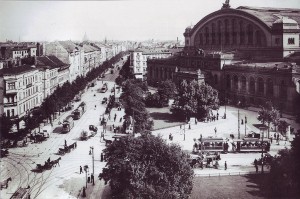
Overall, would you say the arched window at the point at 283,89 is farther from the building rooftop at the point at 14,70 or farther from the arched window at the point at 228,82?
the building rooftop at the point at 14,70

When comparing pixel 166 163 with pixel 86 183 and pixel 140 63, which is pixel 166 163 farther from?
pixel 140 63

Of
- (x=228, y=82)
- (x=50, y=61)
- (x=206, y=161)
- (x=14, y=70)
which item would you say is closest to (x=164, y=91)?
(x=228, y=82)

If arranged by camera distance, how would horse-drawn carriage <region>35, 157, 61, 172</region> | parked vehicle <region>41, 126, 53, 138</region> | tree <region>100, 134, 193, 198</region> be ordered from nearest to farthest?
tree <region>100, 134, 193, 198</region> < horse-drawn carriage <region>35, 157, 61, 172</region> < parked vehicle <region>41, 126, 53, 138</region>

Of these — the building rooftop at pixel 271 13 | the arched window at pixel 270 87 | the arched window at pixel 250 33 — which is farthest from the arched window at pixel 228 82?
the building rooftop at pixel 271 13

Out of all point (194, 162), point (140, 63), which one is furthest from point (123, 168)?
point (140, 63)

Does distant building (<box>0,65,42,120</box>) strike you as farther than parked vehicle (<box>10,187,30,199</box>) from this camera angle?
Yes

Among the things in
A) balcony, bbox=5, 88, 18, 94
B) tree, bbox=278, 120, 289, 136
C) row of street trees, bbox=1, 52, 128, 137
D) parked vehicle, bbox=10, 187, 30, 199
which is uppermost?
balcony, bbox=5, 88, 18, 94

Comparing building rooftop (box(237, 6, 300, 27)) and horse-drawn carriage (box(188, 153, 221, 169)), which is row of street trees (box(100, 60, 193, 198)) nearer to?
horse-drawn carriage (box(188, 153, 221, 169))

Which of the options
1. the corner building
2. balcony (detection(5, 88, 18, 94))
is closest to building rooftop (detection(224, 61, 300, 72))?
the corner building
